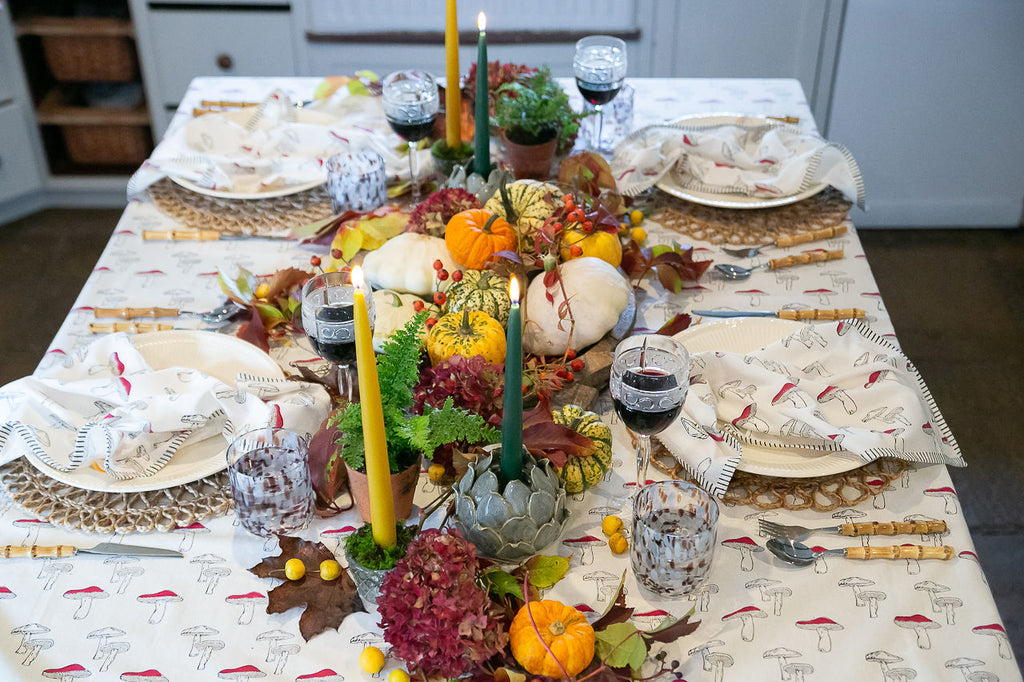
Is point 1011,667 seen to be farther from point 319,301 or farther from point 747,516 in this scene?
point 319,301

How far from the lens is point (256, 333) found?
121cm

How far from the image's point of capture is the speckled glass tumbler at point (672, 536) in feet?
2.82

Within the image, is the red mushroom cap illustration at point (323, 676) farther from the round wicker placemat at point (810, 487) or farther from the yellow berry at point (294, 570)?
the round wicker placemat at point (810, 487)

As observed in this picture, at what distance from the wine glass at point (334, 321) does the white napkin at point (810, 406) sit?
348mm

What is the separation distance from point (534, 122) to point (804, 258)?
0.46 meters

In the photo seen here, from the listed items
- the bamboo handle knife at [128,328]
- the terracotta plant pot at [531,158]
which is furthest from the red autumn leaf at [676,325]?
the bamboo handle knife at [128,328]

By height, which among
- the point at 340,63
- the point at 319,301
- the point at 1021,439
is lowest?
the point at 1021,439

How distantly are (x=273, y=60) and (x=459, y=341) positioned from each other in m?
2.04

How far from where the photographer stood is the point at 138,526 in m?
0.96

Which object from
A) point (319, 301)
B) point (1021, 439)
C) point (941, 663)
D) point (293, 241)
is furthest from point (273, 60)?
point (941, 663)

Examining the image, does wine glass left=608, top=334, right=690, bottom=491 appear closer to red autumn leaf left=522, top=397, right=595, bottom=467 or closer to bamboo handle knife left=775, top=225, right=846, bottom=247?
red autumn leaf left=522, top=397, right=595, bottom=467

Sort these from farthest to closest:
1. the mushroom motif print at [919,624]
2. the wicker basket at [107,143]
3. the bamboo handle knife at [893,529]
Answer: the wicker basket at [107,143] → the bamboo handle knife at [893,529] → the mushroom motif print at [919,624]

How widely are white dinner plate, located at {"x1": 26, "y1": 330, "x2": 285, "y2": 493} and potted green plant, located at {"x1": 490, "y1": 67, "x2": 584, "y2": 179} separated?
1.83ft

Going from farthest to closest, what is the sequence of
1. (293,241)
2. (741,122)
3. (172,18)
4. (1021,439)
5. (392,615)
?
(172,18) → (1021,439) → (741,122) → (293,241) → (392,615)
